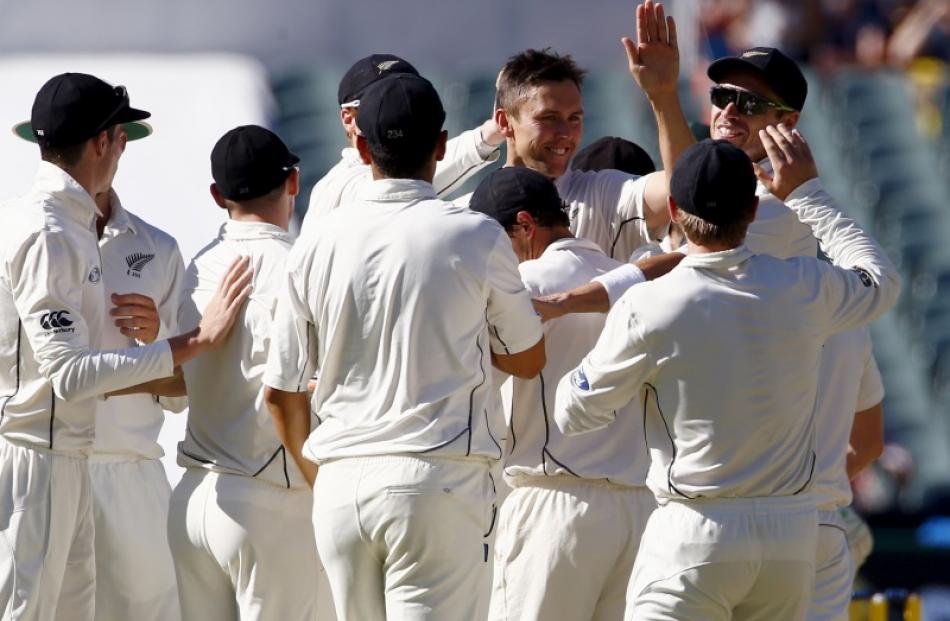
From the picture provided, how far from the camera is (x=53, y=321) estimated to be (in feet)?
14.5

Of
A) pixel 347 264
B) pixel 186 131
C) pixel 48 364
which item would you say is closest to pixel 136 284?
pixel 48 364

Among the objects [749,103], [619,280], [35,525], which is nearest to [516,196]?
[619,280]

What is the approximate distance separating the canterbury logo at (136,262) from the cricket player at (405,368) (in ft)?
3.47

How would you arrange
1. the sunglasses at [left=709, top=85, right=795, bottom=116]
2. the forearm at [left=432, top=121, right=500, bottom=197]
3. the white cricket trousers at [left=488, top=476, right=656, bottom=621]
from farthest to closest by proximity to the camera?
the forearm at [left=432, top=121, right=500, bottom=197]
the sunglasses at [left=709, top=85, right=795, bottom=116]
the white cricket trousers at [left=488, top=476, right=656, bottom=621]

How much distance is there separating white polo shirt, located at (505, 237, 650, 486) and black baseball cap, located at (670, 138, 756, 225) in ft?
2.16

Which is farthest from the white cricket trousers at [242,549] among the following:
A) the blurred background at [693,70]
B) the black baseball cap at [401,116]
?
the blurred background at [693,70]

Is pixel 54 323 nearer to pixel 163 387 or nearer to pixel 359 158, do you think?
pixel 163 387

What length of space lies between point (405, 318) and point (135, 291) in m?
1.36

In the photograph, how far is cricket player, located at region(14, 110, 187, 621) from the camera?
4.97m

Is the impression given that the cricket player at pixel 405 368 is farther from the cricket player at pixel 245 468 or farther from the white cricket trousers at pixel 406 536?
the cricket player at pixel 245 468

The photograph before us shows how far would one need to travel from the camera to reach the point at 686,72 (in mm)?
11617

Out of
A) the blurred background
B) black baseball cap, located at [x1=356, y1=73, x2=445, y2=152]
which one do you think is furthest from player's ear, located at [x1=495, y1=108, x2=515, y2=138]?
the blurred background

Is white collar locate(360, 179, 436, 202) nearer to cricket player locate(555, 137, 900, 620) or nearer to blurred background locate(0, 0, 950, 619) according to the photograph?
cricket player locate(555, 137, 900, 620)

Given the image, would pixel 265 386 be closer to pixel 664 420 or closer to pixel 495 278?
pixel 495 278
